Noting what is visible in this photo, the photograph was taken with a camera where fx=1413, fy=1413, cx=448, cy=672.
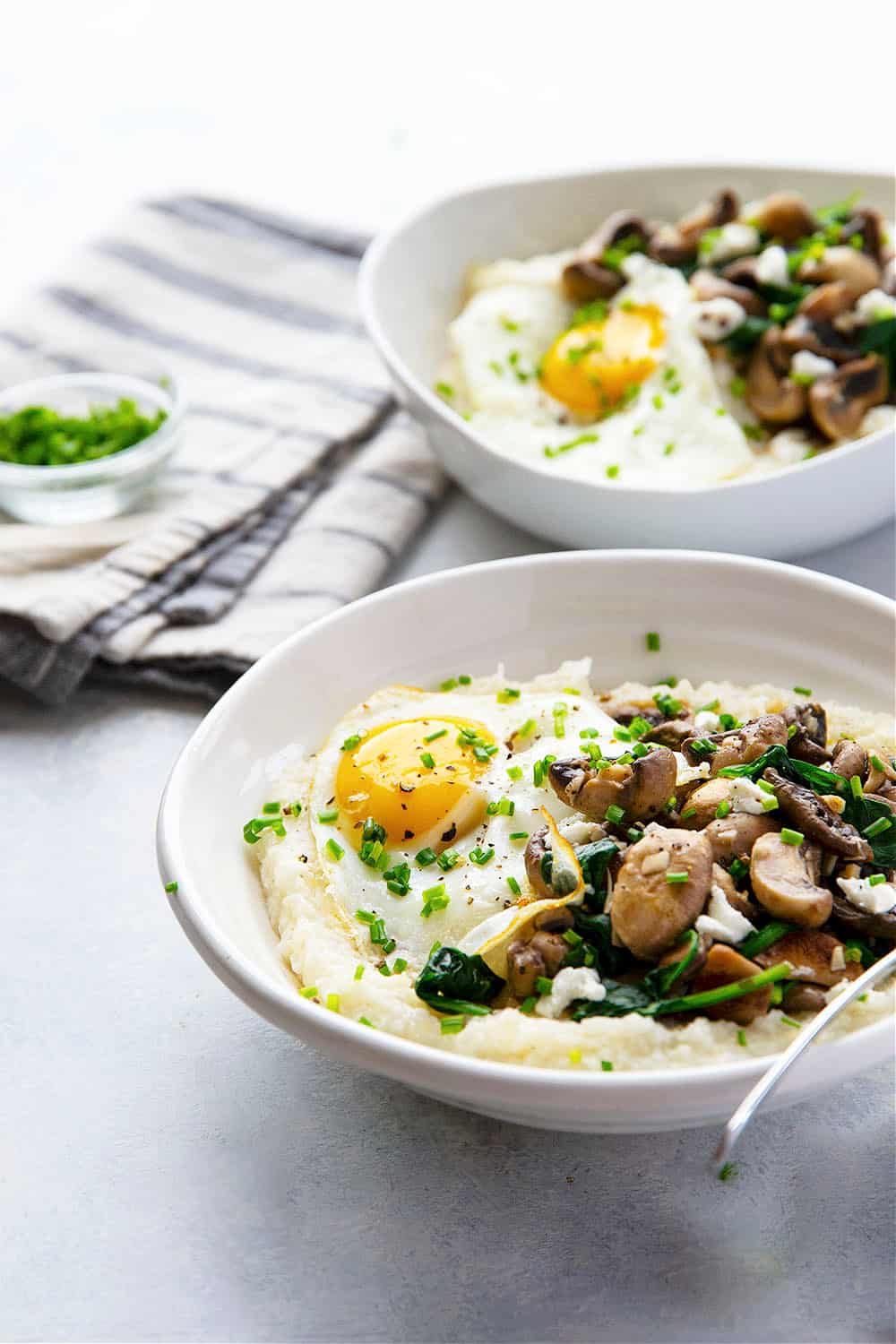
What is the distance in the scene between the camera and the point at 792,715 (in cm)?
371

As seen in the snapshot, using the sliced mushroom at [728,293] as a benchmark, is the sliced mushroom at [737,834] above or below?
below

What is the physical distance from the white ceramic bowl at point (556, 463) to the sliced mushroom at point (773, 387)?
535 millimetres

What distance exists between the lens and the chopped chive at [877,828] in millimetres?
3420

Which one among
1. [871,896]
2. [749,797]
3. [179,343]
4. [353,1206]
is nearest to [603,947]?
[749,797]

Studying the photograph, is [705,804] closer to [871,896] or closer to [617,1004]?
[871,896]

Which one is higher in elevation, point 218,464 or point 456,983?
point 456,983

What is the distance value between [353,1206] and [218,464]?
11.7 ft

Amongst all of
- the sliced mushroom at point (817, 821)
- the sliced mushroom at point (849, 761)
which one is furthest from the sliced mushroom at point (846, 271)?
the sliced mushroom at point (817, 821)

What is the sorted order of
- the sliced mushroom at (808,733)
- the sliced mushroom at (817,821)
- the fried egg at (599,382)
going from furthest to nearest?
the fried egg at (599,382)
the sliced mushroom at (808,733)
the sliced mushroom at (817,821)

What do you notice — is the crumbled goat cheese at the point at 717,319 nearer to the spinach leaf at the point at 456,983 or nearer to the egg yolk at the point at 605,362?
the egg yolk at the point at 605,362

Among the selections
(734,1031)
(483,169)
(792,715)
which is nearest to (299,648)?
(792,715)

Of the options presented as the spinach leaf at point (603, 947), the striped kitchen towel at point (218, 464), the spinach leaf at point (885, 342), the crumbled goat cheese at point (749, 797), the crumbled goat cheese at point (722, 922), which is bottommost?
the striped kitchen towel at point (218, 464)

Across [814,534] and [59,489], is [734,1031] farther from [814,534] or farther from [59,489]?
[59,489]

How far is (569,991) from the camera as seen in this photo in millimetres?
3119
